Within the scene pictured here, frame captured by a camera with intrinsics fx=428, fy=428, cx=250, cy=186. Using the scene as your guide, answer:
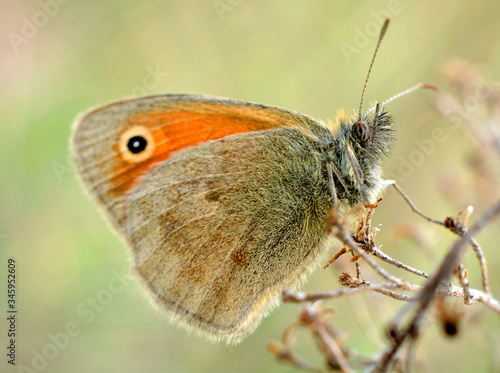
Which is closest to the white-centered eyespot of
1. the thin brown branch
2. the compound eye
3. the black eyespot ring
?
the black eyespot ring

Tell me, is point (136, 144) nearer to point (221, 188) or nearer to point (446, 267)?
point (221, 188)

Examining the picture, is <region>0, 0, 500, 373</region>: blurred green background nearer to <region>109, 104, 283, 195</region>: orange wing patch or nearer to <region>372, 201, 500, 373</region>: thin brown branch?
<region>109, 104, 283, 195</region>: orange wing patch

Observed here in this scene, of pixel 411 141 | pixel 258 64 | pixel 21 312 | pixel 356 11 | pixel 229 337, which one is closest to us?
pixel 229 337

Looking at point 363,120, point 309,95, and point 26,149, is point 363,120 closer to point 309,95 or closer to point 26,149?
point 309,95

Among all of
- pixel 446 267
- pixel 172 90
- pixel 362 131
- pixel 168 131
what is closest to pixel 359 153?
pixel 362 131

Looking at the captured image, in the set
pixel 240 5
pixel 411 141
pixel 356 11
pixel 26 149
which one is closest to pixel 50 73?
pixel 26 149

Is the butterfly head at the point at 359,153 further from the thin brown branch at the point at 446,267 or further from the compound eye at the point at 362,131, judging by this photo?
the thin brown branch at the point at 446,267
